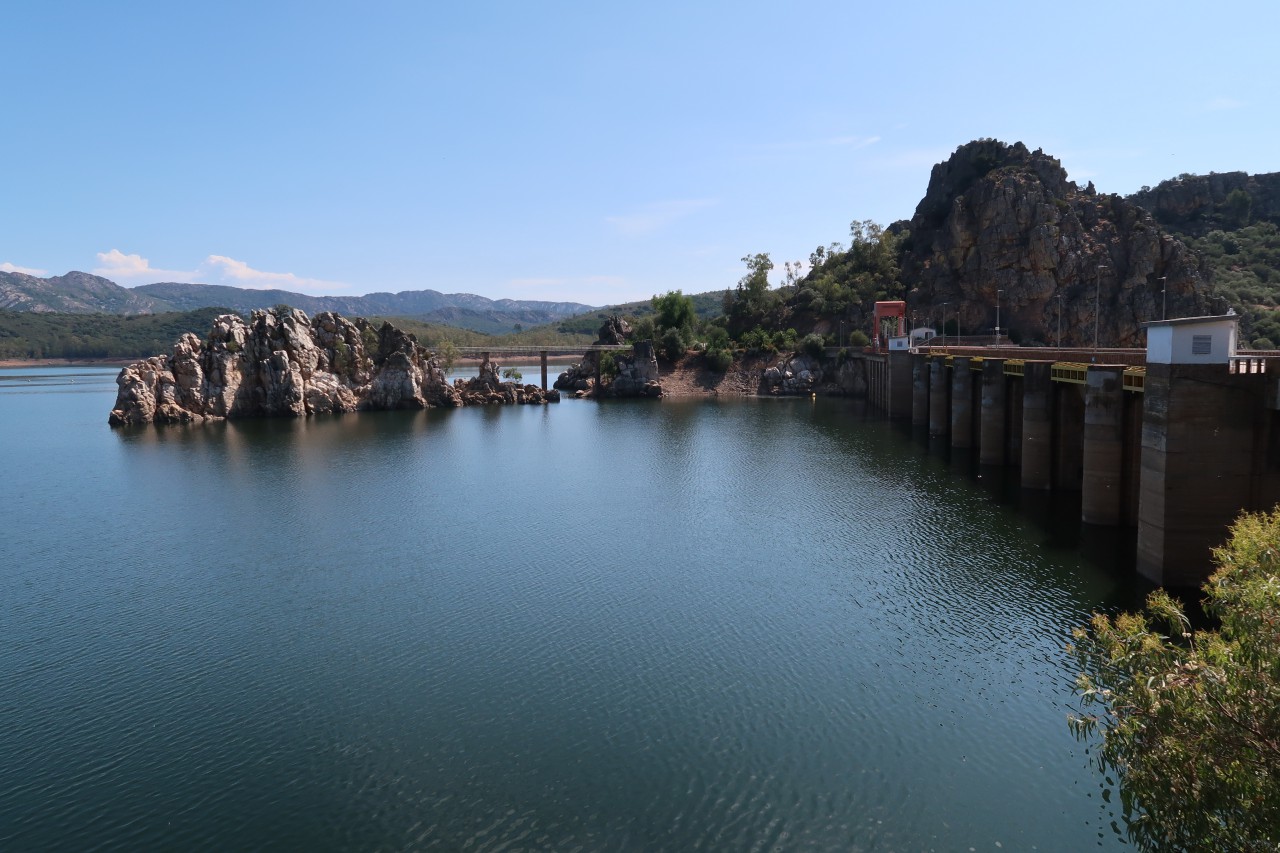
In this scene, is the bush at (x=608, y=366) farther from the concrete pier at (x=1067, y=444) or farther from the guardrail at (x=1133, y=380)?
the guardrail at (x=1133, y=380)

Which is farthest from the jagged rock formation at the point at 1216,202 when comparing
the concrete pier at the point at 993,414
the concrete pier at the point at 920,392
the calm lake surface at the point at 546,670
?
the calm lake surface at the point at 546,670

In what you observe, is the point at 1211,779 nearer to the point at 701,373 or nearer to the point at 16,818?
the point at 16,818

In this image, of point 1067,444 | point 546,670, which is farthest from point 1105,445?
point 546,670

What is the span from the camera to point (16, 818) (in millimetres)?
17891

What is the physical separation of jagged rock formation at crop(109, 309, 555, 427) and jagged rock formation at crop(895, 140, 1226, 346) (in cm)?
7168

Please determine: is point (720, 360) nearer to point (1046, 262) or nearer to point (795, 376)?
point (795, 376)

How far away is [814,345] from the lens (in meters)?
118

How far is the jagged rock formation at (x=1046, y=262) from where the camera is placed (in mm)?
97312

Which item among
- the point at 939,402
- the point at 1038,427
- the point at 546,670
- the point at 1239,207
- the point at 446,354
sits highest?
the point at 1239,207

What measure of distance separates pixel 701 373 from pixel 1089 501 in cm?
8950

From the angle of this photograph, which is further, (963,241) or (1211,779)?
(963,241)

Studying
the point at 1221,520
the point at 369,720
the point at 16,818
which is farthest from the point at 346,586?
the point at 1221,520

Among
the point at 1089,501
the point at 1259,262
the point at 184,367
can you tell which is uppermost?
the point at 1259,262

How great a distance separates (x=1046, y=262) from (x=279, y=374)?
95635 mm
